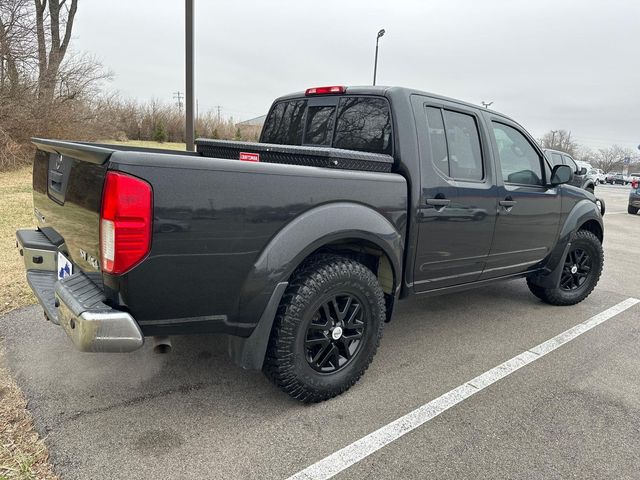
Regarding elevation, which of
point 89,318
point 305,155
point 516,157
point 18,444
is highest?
point 516,157

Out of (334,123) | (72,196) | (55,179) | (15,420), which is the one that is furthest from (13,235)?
(334,123)

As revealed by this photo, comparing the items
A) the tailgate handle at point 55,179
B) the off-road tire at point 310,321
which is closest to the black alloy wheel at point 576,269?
the off-road tire at point 310,321

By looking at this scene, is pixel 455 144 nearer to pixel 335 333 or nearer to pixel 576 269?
pixel 335 333

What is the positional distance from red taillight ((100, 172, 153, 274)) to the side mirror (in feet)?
11.7

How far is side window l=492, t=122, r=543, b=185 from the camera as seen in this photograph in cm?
379

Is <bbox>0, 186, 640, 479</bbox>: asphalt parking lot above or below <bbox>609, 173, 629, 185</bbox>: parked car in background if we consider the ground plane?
below

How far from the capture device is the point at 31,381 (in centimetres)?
279

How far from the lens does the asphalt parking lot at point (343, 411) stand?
2.21 meters

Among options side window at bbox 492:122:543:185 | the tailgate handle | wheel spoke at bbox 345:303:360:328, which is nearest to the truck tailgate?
the tailgate handle

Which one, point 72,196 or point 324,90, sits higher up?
point 324,90

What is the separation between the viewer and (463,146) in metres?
3.46

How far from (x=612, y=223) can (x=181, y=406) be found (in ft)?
43.6

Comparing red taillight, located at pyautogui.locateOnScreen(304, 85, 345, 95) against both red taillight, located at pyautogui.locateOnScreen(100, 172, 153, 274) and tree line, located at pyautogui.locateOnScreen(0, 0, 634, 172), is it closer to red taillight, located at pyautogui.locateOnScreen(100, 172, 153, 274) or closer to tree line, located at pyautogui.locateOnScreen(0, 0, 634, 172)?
red taillight, located at pyautogui.locateOnScreen(100, 172, 153, 274)

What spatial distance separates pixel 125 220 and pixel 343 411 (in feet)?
5.31
